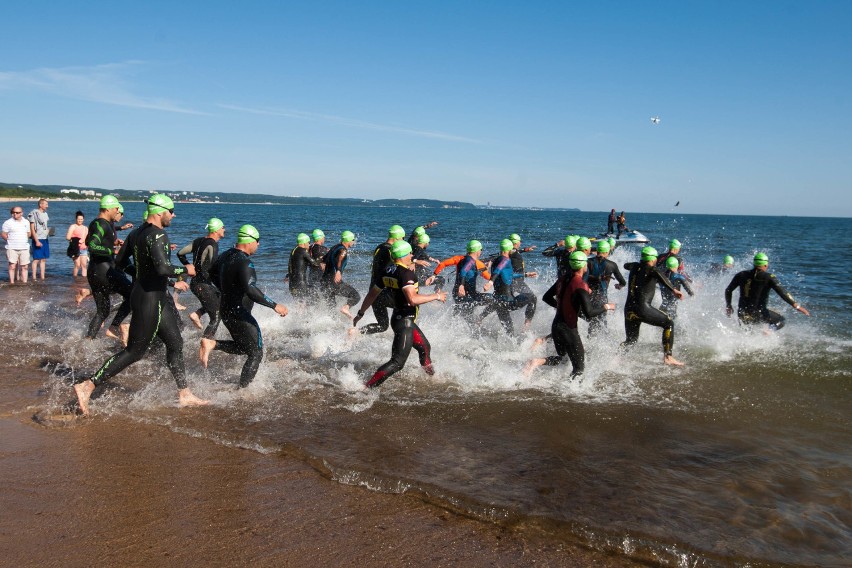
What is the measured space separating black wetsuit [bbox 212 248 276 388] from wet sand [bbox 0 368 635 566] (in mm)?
1577

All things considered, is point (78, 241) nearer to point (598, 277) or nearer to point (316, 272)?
point (316, 272)

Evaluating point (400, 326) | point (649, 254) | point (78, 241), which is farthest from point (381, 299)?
point (78, 241)

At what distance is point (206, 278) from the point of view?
809 cm

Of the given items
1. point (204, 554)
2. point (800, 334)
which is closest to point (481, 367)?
point (204, 554)

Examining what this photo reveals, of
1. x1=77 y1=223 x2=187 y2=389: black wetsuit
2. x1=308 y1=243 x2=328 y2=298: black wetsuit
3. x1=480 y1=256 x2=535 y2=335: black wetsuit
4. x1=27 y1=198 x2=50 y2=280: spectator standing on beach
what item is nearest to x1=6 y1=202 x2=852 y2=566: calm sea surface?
x1=480 y1=256 x2=535 y2=335: black wetsuit

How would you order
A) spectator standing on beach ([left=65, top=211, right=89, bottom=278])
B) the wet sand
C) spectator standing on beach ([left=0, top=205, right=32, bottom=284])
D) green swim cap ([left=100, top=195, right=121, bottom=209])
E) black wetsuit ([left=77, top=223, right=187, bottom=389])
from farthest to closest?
spectator standing on beach ([left=0, top=205, right=32, bottom=284])
spectator standing on beach ([left=65, top=211, right=89, bottom=278])
green swim cap ([left=100, top=195, right=121, bottom=209])
black wetsuit ([left=77, top=223, right=187, bottom=389])
the wet sand

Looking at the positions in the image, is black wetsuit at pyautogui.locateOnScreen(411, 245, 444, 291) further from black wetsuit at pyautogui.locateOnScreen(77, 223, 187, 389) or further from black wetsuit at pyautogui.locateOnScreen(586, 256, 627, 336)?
black wetsuit at pyautogui.locateOnScreen(77, 223, 187, 389)

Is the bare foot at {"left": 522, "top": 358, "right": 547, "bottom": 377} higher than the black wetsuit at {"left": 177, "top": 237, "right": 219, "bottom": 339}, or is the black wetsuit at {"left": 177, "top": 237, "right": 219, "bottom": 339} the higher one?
the black wetsuit at {"left": 177, "top": 237, "right": 219, "bottom": 339}

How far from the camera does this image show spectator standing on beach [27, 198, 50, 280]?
15391 mm

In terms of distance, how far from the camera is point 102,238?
7840 mm

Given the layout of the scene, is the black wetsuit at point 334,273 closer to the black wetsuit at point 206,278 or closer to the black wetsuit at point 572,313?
the black wetsuit at point 206,278

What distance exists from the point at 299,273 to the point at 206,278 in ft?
9.98

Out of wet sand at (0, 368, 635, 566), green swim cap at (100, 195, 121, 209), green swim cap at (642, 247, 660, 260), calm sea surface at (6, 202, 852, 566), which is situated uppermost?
green swim cap at (100, 195, 121, 209)

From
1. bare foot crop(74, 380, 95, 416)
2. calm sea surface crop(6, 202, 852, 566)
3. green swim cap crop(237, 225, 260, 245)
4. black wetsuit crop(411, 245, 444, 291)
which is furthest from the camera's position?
black wetsuit crop(411, 245, 444, 291)
